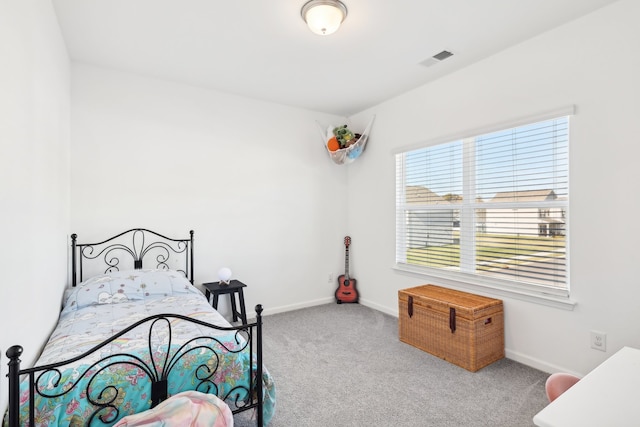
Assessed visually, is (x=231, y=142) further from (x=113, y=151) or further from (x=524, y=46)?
(x=524, y=46)

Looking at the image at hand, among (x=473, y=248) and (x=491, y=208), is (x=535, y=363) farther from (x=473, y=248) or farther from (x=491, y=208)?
(x=491, y=208)

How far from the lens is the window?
8.38 ft

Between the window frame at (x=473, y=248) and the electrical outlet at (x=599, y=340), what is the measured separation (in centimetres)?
21

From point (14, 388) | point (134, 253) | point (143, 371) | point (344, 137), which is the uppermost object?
point (344, 137)

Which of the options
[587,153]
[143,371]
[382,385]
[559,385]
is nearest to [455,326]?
[382,385]

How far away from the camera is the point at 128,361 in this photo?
1620 millimetres

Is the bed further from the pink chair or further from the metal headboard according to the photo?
the pink chair

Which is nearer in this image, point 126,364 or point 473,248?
point 126,364

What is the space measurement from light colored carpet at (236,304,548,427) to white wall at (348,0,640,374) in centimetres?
35

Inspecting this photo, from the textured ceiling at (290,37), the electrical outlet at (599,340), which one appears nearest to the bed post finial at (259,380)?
the textured ceiling at (290,37)

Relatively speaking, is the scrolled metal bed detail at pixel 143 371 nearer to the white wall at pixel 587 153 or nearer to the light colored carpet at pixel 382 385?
the light colored carpet at pixel 382 385

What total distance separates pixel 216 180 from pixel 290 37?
5.65 ft

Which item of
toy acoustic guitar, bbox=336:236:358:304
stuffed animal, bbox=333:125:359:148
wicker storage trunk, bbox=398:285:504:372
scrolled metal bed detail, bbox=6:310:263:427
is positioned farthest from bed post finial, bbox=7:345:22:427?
stuffed animal, bbox=333:125:359:148

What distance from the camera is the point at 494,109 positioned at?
2.88m
